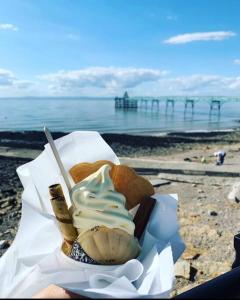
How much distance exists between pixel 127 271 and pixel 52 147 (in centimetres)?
64

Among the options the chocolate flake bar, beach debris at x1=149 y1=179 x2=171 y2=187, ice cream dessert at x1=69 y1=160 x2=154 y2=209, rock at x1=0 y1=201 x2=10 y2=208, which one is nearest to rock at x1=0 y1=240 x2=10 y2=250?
rock at x1=0 y1=201 x2=10 y2=208

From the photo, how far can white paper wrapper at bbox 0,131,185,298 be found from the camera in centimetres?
143

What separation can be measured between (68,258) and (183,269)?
307 centimetres

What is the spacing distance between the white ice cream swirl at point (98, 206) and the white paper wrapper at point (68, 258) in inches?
6.2

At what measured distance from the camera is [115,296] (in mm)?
1179

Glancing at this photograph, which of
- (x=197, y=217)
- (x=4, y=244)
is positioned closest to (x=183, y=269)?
(x=197, y=217)

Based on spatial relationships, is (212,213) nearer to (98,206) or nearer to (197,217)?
(197,217)

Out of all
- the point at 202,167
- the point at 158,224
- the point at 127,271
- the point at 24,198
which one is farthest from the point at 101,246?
the point at 202,167

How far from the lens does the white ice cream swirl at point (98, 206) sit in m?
1.68

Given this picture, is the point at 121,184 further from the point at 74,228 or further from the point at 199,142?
the point at 199,142

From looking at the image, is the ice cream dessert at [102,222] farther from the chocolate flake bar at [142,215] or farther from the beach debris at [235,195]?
the beach debris at [235,195]

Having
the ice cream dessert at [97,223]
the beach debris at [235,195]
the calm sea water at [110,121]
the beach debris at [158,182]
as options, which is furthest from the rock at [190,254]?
the calm sea water at [110,121]

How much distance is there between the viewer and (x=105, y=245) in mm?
1618

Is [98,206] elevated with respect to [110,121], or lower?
elevated
